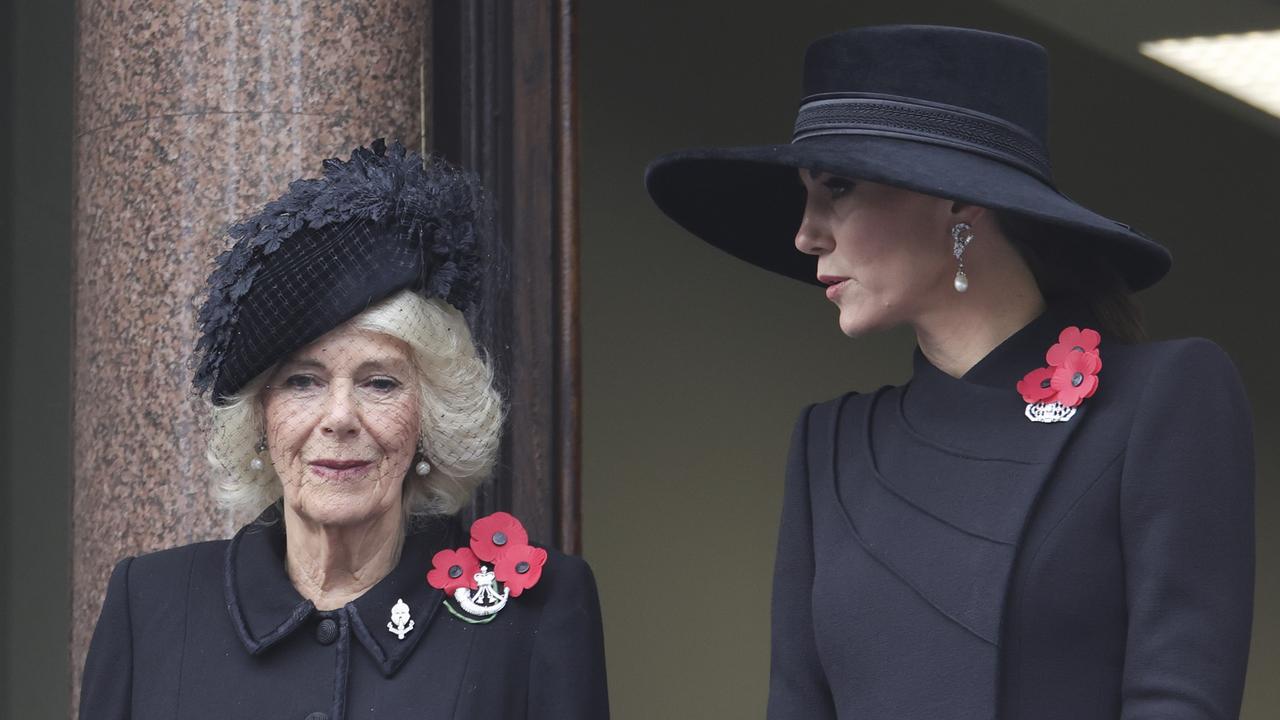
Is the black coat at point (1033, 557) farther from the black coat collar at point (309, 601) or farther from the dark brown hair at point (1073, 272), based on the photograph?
the black coat collar at point (309, 601)

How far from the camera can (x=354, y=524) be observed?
309 centimetres

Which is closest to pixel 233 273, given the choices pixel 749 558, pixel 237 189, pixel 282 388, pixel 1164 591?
pixel 282 388

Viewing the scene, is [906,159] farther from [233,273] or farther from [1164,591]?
[233,273]

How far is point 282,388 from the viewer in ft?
10.1

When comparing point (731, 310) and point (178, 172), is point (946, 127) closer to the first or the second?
point (178, 172)

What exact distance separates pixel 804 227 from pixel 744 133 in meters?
4.64

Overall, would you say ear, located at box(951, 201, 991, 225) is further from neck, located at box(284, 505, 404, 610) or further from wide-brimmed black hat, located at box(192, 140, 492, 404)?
neck, located at box(284, 505, 404, 610)

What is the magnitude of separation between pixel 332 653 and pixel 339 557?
16 cm

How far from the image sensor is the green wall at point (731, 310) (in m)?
7.19

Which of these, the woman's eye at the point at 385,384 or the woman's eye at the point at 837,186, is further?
the woman's eye at the point at 385,384

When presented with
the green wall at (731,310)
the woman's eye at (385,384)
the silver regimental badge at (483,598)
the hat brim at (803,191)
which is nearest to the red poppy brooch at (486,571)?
the silver regimental badge at (483,598)

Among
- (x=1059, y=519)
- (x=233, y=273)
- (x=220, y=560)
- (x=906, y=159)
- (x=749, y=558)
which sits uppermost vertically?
(x=906, y=159)

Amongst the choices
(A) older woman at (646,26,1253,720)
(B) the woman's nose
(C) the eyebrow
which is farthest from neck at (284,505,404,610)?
(B) the woman's nose

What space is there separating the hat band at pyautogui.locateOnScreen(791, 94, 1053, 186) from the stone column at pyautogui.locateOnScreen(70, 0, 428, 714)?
1352mm
